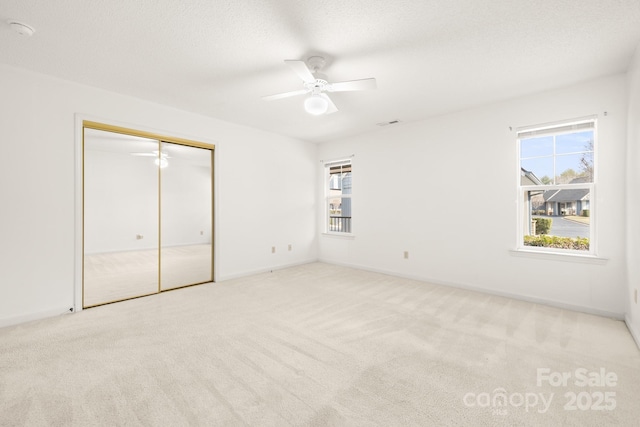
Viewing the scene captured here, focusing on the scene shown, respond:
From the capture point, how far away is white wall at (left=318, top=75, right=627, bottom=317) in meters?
2.92

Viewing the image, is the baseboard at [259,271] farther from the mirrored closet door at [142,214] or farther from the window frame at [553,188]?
the window frame at [553,188]

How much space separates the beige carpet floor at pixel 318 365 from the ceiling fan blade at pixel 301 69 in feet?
7.61

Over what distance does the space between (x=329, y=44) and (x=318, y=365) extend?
2575 mm

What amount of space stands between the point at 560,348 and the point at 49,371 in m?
3.91

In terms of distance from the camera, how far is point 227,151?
446 centimetres

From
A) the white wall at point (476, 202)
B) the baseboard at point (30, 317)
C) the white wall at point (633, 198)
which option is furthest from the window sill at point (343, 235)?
the baseboard at point (30, 317)

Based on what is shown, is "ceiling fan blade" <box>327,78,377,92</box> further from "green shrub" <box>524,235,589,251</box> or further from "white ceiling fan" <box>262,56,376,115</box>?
"green shrub" <box>524,235,589,251</box>

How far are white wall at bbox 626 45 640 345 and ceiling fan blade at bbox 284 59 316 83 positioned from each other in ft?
9.19

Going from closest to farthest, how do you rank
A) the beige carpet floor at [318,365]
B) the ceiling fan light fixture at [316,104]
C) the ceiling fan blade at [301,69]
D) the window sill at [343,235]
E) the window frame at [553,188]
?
the beige carpet floor at [318,365], the ceiling fan blade at [301,69], the ceiling fan light fixture at [316,104], the window frame at [553,188], the window sill at [343,235]

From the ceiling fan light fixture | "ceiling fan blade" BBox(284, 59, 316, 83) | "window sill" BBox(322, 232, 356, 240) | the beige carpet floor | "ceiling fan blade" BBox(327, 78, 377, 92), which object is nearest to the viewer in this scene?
the beige carpet floor

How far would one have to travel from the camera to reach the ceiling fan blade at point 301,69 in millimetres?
2168

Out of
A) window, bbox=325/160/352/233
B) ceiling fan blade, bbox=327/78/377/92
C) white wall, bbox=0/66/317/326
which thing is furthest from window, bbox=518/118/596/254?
white wall, bbox=0/66/317/326

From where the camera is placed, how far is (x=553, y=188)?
3.28m

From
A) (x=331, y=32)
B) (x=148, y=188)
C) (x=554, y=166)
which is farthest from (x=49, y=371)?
(x=554, y=166)
